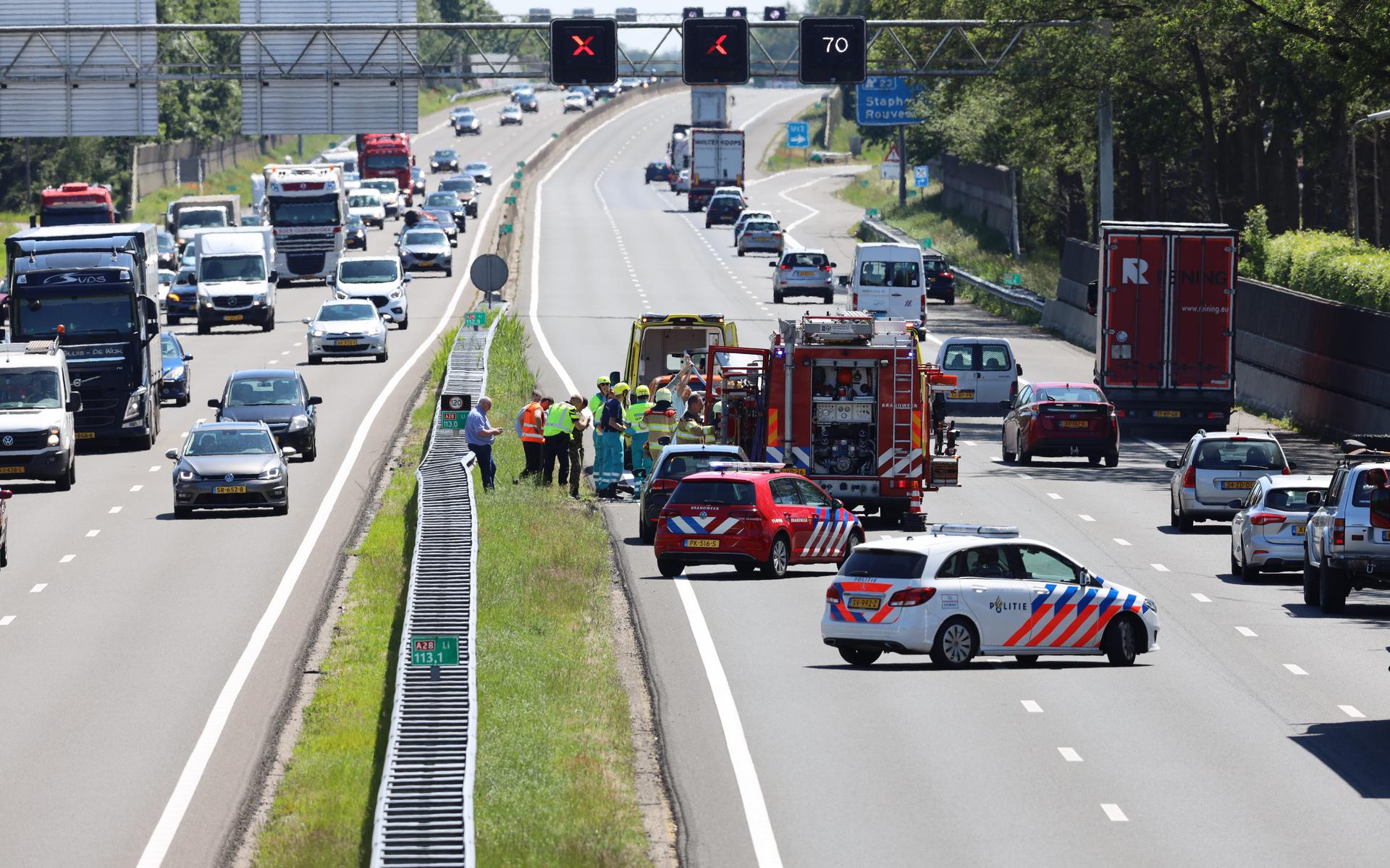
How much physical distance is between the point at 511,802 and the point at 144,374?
2612 centimetres

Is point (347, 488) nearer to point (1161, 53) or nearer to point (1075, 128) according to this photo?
point (1161, 53)

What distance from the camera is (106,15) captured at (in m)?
58.1

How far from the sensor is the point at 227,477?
106 ft

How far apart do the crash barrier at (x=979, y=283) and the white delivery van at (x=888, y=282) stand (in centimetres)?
713

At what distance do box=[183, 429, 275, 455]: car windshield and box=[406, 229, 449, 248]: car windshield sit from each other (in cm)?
4406

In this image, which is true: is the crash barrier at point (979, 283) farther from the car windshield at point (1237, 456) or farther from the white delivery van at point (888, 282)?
the car windshield at point (1237, 456)

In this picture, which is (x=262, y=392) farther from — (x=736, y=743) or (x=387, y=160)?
(x=387, y=160)

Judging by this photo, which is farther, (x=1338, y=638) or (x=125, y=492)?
(x=125, y=492)

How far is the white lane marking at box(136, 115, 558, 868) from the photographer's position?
15.8 metres

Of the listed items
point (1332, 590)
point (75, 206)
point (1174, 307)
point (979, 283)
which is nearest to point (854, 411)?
point (1332, 590)

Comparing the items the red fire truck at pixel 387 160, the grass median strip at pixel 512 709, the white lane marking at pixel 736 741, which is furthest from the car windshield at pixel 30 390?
the red fire truck at pixel 387 160

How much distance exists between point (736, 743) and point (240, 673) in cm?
584

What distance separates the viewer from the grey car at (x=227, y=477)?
105 feet

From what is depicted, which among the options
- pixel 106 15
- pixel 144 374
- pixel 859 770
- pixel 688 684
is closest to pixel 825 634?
pixel 688 684
